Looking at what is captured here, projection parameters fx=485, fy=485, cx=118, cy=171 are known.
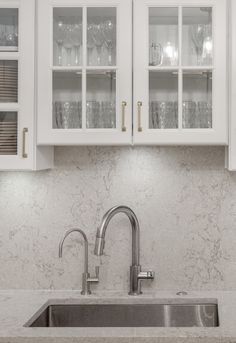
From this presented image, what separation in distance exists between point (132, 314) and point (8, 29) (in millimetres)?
1417

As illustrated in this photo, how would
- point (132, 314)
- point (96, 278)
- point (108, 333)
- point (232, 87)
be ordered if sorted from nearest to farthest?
1. point (108, 333)
2. point (232, 87)
3. point (132, 314)
4. point (96, 278)

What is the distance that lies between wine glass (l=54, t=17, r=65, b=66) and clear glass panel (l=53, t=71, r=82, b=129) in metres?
0.08

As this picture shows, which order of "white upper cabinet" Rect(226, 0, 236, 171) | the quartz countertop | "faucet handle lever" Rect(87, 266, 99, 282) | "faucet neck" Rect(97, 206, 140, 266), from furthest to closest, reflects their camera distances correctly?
1. "faucet handle lever" Rect(87, 266, 99, 282)
2. "faucet neck" Rect(97, 206, 140, 266)
3. "white upper cabinet" Rect(226, 0, 236, 171)
4. the quartz countertop

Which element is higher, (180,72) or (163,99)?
(180,72)

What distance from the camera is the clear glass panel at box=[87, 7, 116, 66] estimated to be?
2150 millimetres

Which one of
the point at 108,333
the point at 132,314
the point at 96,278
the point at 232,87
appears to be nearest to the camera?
the point at 108,333

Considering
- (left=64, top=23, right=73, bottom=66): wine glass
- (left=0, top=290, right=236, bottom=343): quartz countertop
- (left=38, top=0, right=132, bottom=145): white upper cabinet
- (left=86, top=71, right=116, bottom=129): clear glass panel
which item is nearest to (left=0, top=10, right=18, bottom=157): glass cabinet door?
(left=38, top=0, right=132, bottom=145): white upper cabinet

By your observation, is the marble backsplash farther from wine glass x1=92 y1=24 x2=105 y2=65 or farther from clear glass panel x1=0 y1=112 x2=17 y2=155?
wine glass x1=92 y1=24 x2=105 y2=65

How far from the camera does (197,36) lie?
215cm

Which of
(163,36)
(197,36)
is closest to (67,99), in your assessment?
(163,36)

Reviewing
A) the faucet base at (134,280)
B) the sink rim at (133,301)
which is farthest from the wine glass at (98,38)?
the sink rim at (133,301)

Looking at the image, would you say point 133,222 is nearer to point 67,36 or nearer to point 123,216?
point 123,216

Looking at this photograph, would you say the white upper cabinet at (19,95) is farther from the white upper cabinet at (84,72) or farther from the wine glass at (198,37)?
the wine glass at (198,37)

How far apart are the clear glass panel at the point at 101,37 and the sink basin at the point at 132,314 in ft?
3.70
